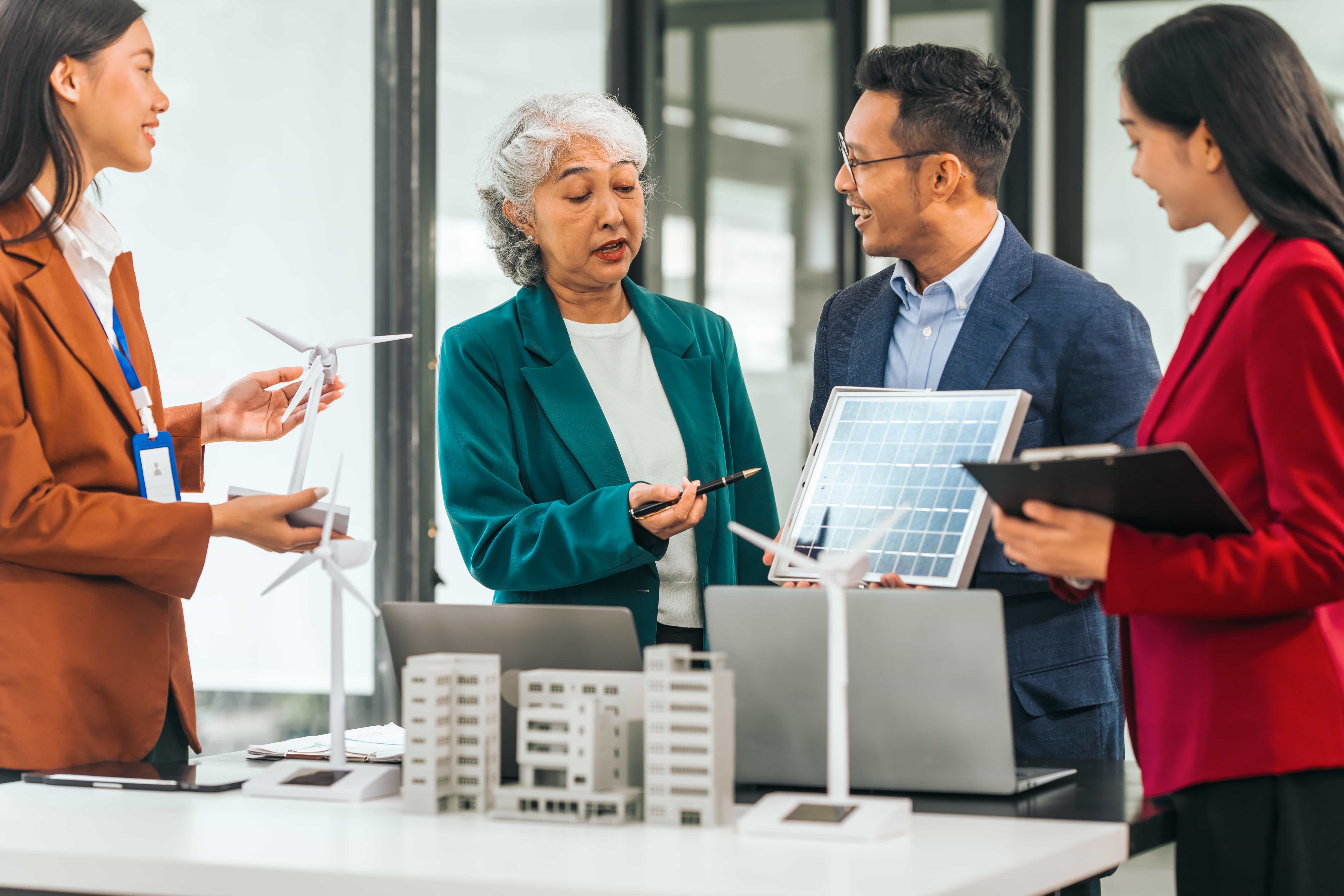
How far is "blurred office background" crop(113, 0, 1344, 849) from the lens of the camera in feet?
13.9

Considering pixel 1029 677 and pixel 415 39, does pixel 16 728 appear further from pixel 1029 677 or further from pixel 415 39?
pixel 415 39

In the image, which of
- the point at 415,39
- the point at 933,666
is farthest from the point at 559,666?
the point at 415,39

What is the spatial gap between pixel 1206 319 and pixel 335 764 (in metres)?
1.26

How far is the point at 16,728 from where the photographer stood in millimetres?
2002

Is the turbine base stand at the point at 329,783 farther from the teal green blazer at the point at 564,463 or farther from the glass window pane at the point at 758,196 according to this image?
the glass window pane at the point at 758,196

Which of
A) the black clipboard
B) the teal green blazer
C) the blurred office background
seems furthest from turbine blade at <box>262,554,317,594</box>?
the blurred office background

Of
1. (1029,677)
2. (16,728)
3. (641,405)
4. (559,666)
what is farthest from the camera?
(641,405)

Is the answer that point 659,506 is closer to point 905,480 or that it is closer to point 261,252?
point 905,480

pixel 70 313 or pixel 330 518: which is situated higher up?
pixel 70 313

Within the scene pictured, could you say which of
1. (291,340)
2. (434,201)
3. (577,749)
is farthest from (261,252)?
(577,749)

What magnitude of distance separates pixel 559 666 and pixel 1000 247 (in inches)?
43.0

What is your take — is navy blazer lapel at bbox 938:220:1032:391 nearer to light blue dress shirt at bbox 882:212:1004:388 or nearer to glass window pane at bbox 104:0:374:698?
light blue dress shirt at bbox 882:212:1004:388

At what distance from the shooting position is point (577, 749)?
1.63m

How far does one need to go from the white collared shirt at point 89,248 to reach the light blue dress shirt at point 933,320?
4.17 ft
